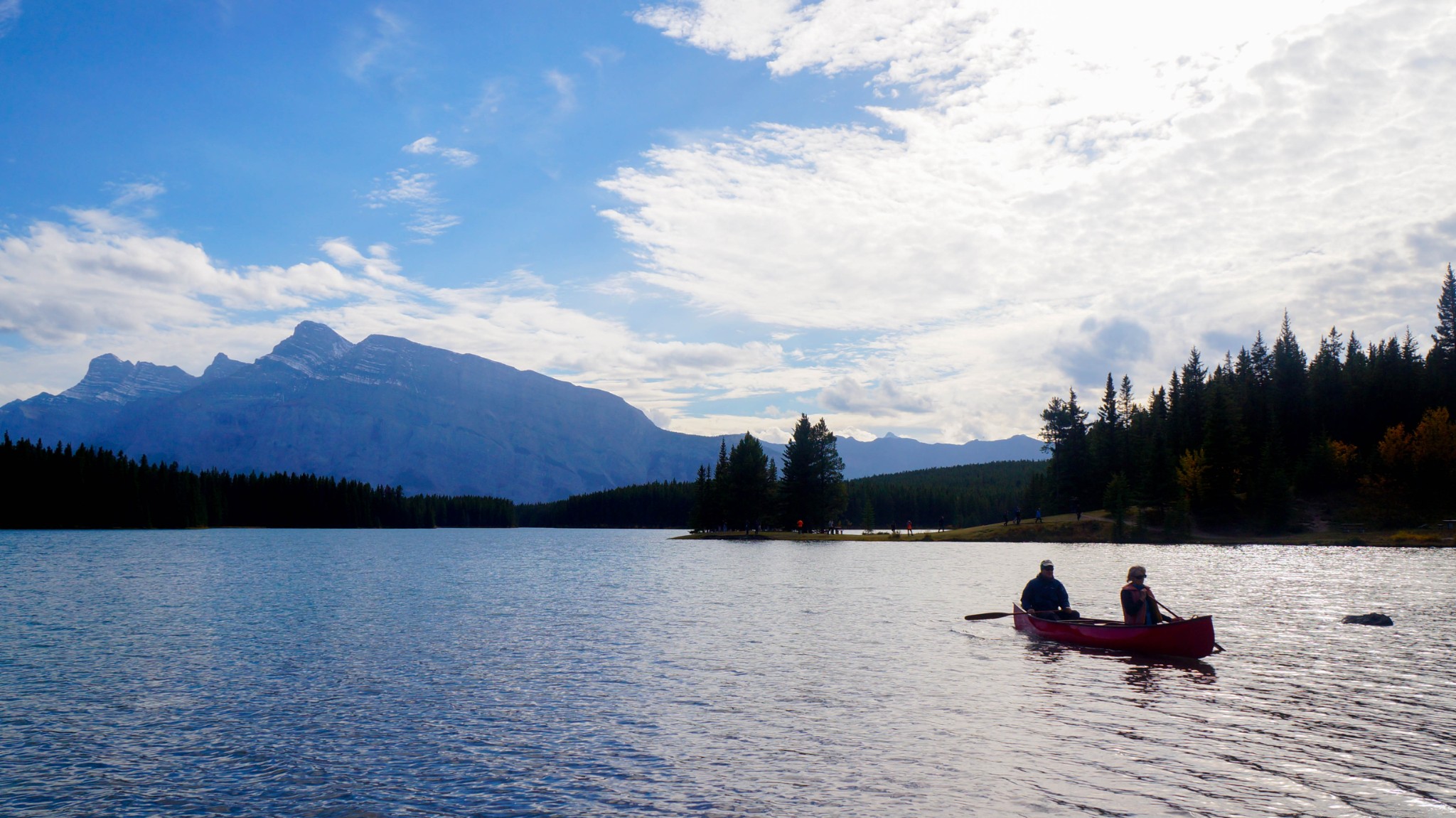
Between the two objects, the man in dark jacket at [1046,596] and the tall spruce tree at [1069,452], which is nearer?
the man in dark jacket at [1046,596]

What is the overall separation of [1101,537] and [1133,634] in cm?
10632

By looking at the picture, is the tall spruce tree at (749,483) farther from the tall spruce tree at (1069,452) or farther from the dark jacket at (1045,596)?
the dark jacket at (1045,596)

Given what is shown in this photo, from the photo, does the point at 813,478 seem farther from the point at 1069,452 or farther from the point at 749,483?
the point at 1069,452

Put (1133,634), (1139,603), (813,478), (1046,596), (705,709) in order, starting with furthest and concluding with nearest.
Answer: (813,478) < (1046,596) < (1139,603) < (1133,634) < (705,709)

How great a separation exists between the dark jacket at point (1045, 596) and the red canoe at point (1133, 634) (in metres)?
0.70

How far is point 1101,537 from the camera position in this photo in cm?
13038

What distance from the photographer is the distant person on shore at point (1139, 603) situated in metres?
→ 33.3

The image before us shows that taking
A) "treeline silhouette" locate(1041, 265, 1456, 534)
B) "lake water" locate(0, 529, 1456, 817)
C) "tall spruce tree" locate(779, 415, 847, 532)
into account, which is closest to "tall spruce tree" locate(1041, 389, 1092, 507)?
"treeline silhouette" locate(1041, 265, 1456, 534)

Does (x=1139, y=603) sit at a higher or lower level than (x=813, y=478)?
lower

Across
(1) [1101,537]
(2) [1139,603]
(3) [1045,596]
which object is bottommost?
(3) [1045,596]

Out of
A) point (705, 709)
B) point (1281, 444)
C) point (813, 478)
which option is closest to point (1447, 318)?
point (1281, 444)

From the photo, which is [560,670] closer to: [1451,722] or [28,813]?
[28,813]

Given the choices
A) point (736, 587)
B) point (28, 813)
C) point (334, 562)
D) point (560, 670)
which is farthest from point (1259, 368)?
point (28, 813)

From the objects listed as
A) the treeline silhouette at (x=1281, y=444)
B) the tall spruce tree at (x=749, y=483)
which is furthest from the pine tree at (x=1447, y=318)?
the tall spruce tree at (x=749, y=483)
